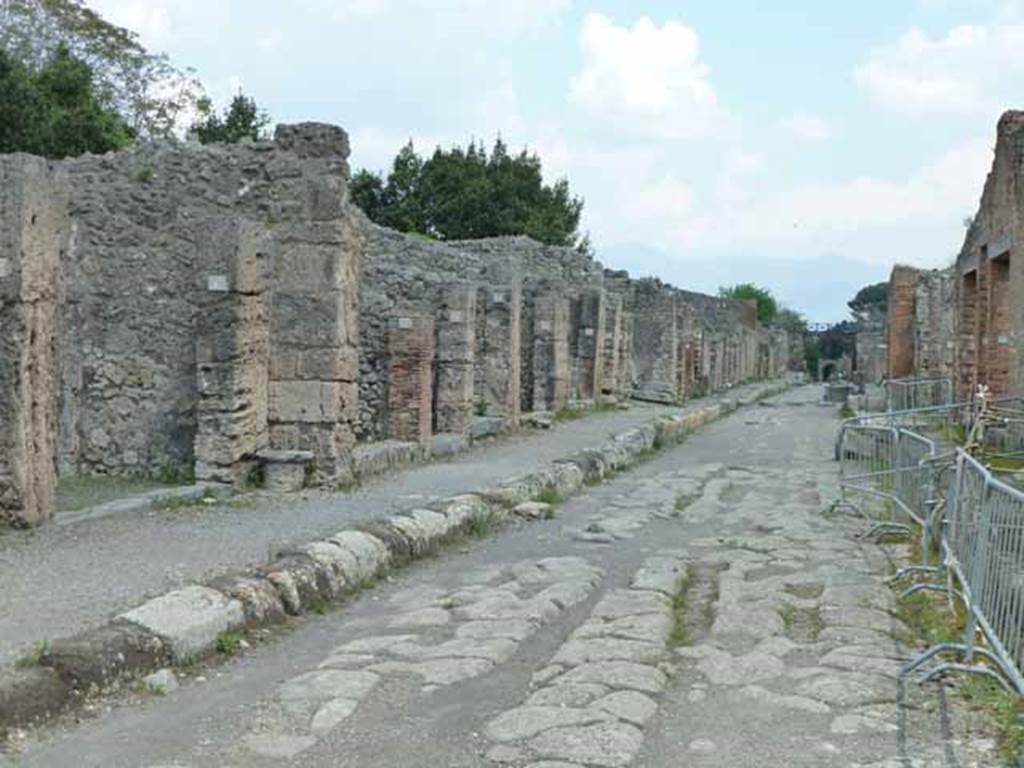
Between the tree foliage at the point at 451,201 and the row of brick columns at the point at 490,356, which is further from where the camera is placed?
the tree foliage at the point at 451,201

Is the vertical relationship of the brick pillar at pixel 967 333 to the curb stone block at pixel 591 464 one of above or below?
above

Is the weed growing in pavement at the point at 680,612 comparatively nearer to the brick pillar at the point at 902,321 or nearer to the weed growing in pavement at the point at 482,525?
the weed growing in pavement at the point at 482,525

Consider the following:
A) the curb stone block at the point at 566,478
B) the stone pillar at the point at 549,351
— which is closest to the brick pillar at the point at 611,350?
the stone pillar at the point at 549,351

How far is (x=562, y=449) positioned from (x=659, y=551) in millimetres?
6973

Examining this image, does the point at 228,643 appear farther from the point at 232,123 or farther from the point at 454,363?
the point at 232,123

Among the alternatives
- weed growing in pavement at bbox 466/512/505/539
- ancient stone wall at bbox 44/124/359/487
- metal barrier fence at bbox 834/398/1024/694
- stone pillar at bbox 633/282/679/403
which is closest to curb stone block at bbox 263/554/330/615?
weed growing in pavement at bbox 466/512/505/539

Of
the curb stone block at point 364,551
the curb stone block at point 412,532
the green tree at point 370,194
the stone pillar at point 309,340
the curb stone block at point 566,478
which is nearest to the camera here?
the curb stone block at point 364,551

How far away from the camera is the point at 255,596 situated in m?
6.32

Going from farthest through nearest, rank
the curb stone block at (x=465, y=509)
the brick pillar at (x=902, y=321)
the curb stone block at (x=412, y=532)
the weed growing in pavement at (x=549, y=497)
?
the brick pillar at (x=902, y=321) < the weed growing in pavement at (x=549, y=497) < the curb stone block at (x=465, y=509) < the curb stone block at (x=412, y=532)

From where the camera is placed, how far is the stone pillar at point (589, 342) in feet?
81.2

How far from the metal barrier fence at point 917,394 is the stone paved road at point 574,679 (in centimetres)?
1240

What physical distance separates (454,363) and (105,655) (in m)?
11.1

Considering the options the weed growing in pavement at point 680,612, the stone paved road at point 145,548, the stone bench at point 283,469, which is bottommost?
the weed growing in pavement at point 680,612

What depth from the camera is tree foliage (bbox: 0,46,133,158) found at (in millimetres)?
26359
